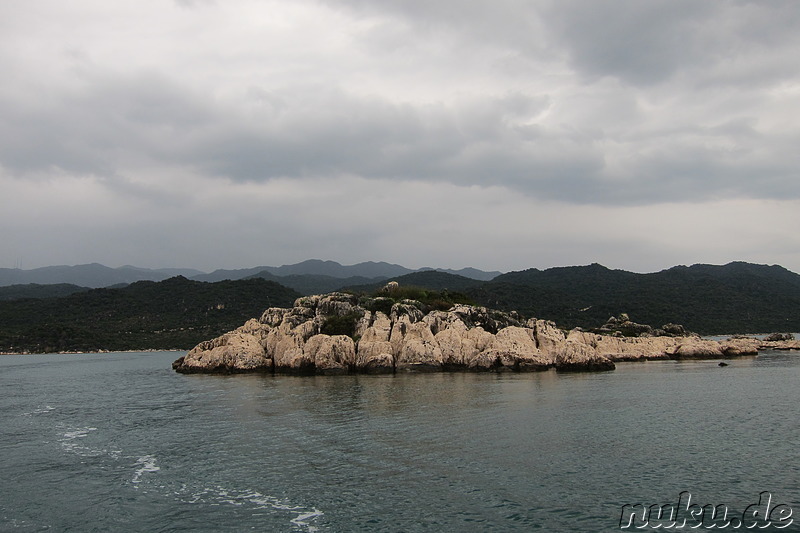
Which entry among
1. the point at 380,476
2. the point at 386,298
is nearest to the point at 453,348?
the point at 386,298

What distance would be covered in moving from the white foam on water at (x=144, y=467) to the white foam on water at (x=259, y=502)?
4.37 metres

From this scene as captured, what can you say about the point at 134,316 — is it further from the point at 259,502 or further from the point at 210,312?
the point at 259,502

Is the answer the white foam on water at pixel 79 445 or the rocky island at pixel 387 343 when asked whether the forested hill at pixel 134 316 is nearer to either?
the rocky island at pixel 387 343

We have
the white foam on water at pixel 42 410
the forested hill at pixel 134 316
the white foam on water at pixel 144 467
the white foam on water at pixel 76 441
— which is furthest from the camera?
the forested hill at pixel 134 316

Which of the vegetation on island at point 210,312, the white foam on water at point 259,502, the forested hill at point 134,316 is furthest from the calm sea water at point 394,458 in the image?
the forested hill at point 134,316

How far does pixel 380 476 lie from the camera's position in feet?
76.7

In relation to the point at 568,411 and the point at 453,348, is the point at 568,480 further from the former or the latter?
the point at 453,348

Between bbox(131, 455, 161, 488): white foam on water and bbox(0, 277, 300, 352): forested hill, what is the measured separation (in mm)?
124685

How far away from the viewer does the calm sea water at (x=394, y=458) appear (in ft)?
63.6

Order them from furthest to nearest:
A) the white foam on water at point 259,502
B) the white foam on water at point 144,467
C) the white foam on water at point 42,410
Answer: the white foam on water at point 42,410
the white foam on water at point 144,467
the white foam on water at point 259,502

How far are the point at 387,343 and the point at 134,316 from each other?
423ft

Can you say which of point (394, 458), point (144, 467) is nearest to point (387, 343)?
point (394, 458)

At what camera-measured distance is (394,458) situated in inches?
1030

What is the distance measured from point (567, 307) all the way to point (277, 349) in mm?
121408
